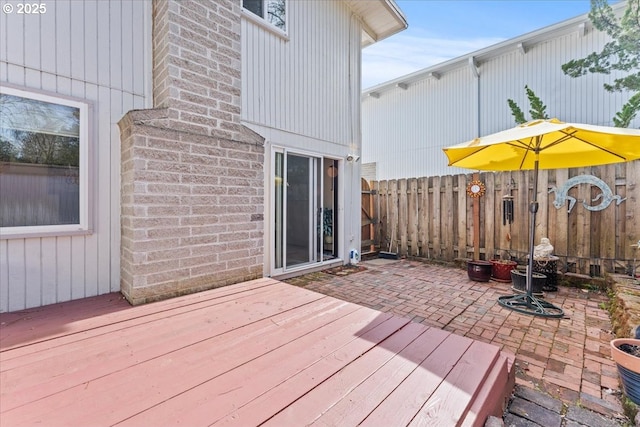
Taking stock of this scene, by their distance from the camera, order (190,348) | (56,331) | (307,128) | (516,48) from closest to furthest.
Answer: (190,348)
(56,331)
(307,128)
(516,48)

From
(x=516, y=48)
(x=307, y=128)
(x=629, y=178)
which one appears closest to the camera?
(x=629, y=178)

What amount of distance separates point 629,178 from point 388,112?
26.3 feet

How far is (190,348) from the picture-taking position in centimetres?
178

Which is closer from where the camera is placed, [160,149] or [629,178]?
[160,149]

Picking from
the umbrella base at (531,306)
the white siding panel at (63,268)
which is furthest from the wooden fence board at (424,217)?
the white siding panel at (63,268)

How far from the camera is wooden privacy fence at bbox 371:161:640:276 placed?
4480 millimetres

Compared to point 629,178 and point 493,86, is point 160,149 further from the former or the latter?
point 493,86

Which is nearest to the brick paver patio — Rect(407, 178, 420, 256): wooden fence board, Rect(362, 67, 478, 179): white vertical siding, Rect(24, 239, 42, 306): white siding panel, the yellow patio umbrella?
the yellow patio umbrella

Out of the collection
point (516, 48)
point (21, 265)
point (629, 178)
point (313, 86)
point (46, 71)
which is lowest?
point (21, 265)

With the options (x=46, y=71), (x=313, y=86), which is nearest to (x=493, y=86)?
(x=313, y=86)

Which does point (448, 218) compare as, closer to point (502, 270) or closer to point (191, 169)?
point (502, 270)

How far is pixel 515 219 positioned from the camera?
5.45 meters

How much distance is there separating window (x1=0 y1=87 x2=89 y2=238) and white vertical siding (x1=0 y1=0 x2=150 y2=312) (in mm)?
93

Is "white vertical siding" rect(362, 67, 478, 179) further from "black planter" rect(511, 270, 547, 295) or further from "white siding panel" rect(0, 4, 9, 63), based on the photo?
"white siding panel" rect(0, 4, 9, 63)
